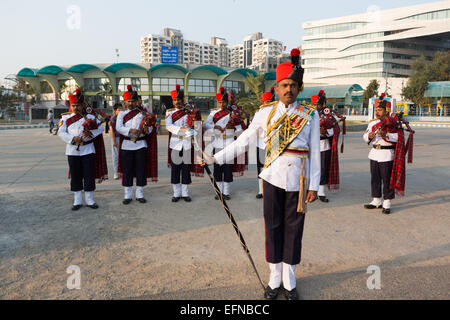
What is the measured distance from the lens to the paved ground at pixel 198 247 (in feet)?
9.80

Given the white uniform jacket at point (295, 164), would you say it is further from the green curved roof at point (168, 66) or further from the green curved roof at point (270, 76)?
the green curved roof at point (270, 76)

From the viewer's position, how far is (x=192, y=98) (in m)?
48.7

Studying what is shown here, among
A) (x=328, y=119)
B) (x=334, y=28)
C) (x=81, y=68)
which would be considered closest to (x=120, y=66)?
(x=81, y=68)

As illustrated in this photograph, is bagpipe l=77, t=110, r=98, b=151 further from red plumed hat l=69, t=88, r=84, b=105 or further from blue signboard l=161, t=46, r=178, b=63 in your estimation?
blue signboard l=161, t=46, r=178, b=63

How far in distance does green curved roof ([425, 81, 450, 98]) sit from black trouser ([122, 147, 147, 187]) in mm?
56852

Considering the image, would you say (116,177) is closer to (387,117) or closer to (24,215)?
(24,215)

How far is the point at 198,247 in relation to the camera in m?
3.88

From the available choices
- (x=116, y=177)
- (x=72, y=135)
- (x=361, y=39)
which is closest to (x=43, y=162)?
(x=116, y=177)

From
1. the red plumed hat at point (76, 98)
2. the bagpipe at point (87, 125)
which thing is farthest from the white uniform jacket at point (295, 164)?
the red plumed hat at point (76, 98)

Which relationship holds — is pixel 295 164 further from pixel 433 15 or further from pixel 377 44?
pixel 433 15

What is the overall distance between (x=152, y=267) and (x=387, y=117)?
451cm

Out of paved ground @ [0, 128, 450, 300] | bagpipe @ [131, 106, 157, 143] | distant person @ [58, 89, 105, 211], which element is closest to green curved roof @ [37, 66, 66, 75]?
paved ground @ [0, 128, 450, 300]

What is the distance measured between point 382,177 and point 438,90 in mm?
56275
